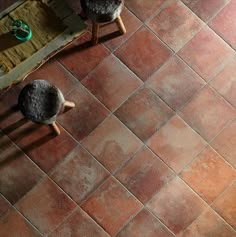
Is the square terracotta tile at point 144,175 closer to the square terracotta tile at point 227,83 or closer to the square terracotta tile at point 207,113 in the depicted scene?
the square terracotta tile at point 207,113

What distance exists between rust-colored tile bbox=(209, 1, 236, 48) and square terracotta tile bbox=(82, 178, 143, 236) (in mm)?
1500

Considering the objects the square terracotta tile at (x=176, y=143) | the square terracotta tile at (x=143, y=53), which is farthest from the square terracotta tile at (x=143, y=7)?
the square terracotta tile at (x=176, y=143)

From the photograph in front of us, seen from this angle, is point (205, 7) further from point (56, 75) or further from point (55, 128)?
point (55, 128)

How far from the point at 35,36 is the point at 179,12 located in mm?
1286

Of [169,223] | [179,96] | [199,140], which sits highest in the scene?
[179,96]

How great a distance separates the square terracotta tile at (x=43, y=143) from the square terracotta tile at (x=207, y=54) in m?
1.16

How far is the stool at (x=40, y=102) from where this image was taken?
307 cm

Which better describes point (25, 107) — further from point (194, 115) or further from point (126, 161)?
point (194, 115)

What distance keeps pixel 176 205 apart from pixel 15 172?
126 cm

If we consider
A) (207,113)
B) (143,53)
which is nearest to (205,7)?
(143,53)

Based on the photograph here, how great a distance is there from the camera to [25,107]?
308cm

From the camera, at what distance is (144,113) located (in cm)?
358

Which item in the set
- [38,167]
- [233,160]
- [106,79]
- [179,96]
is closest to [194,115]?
[179,96]

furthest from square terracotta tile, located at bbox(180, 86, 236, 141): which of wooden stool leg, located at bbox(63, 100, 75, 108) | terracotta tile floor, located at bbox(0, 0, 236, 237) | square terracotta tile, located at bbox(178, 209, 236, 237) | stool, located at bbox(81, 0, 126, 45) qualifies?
stool, located at bbox(81, 0, 126, 45)
